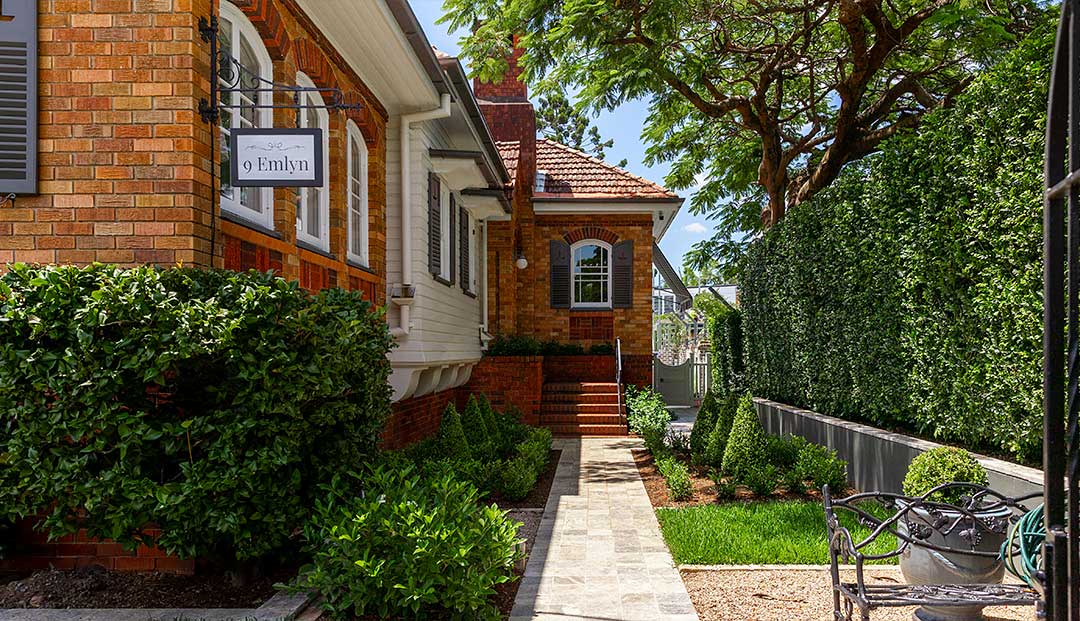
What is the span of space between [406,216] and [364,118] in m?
1.40

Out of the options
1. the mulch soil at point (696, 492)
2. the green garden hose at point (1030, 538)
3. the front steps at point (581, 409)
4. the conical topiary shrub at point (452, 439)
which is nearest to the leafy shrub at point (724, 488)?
→ the mulch soil at point (696, 492)

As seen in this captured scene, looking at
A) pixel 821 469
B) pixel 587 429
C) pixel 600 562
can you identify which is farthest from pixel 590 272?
pixel 600 562

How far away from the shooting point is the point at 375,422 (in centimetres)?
568

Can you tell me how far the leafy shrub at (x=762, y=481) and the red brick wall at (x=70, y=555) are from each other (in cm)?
542

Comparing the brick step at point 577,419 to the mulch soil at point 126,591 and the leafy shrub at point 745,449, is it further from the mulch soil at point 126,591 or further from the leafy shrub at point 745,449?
the mulch soil at point 126,591

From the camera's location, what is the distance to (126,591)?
4.83 metres

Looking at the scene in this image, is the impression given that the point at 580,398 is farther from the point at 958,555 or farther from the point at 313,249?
the point at 958,555

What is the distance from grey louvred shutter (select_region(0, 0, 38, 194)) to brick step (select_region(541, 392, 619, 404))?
11.7m

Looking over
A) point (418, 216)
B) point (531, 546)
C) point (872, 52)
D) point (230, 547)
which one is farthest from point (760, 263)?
point (230, 547)

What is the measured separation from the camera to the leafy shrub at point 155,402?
430 centimetres

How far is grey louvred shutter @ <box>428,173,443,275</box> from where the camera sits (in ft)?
35.0

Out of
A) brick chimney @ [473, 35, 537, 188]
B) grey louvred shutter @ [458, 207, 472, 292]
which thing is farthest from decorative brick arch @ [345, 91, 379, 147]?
brick chimney @ [473, 35, 537, 188]

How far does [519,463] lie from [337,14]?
4.85 metres

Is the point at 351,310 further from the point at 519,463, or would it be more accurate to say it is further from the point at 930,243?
the point at 930,243
